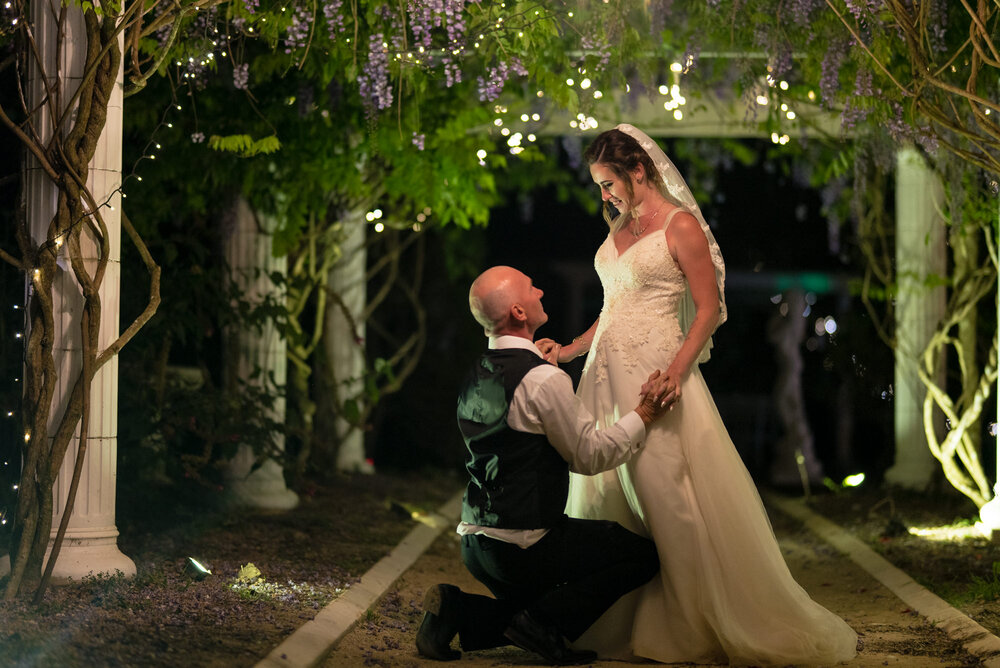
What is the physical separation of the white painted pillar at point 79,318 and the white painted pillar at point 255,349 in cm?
280

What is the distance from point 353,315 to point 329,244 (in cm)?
155

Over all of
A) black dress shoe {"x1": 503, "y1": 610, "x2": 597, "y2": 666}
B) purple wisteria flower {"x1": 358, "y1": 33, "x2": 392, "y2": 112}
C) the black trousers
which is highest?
purple wisteria flower {"x1": 358, "y1": 33, "x2": 392, "y2": 112}

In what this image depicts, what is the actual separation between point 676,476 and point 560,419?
2.07ft

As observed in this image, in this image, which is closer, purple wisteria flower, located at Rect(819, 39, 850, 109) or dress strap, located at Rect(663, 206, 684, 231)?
dress strap, located at Rect(663, 206, 684, 231)

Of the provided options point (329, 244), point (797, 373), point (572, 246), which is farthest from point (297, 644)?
point (572, 246)

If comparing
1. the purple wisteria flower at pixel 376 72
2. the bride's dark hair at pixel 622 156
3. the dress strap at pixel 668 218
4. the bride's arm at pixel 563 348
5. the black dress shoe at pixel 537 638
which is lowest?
the black dress shoe at pixel 537 638

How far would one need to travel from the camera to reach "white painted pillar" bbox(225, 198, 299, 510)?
24.6ft

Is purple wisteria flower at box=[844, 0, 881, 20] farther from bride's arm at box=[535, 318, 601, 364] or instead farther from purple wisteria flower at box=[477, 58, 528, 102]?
bride's arm at box=[535, 318, 601, 364]

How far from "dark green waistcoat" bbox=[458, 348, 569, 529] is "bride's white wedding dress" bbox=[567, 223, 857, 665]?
478 mm

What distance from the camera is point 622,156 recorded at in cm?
428

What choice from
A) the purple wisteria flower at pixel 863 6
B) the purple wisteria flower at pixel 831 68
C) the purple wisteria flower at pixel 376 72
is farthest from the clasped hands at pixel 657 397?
the purple wisteria flower at pixel 831 68

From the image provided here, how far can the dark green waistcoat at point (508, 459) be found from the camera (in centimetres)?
374

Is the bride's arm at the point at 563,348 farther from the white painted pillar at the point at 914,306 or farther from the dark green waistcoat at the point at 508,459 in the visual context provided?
the white painted pillar at the point at 914,306

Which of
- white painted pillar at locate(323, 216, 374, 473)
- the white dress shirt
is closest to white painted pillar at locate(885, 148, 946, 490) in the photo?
white painted pillar at locate(323, 216, 374, 473)
